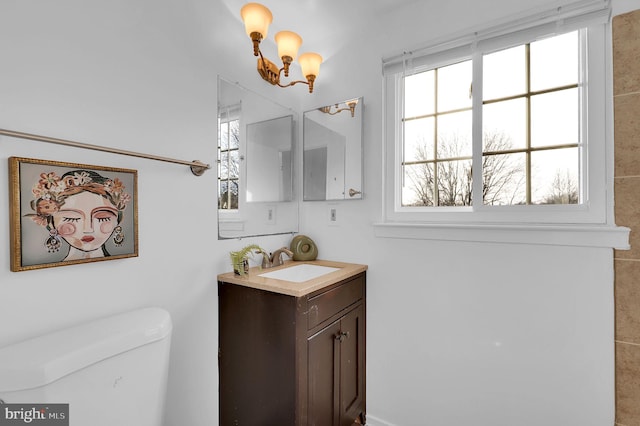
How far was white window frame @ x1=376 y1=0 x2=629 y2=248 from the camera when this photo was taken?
1204mm

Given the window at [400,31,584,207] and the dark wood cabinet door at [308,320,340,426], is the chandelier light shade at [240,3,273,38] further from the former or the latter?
the dark wood cabinet door at [308,320,340,426]

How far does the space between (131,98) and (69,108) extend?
0.21 meters

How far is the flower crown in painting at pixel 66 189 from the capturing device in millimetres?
905

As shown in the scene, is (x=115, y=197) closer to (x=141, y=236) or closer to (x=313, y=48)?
(x=141, y=236)

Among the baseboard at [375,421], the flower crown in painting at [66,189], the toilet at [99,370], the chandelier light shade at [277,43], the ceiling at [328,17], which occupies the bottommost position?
the baseboard at [375,421]

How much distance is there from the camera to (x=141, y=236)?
1.17 metres

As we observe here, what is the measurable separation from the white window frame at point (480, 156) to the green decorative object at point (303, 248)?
47 cm

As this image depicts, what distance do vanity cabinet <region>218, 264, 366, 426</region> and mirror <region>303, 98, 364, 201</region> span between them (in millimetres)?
589

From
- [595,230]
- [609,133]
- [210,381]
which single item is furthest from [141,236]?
[609,133]

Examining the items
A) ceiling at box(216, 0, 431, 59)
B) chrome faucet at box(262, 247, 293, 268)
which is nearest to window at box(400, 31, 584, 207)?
ceiling at box(216, 0, 431, 59)

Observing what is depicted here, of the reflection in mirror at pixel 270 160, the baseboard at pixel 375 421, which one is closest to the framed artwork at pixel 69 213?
the reflection in mirror at pixel 270 160

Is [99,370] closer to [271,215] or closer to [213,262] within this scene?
[213,262]

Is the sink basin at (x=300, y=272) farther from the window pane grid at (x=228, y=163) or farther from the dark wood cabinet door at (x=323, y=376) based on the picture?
the window pane grid at (x=228, y=163)

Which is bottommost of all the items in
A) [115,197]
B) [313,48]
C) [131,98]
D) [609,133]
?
[115,197]
